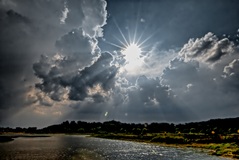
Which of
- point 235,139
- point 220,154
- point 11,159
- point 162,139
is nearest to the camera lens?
point 11,159

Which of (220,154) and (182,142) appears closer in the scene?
(220,154)

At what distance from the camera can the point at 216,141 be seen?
138 meters

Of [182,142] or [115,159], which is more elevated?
[182,142]

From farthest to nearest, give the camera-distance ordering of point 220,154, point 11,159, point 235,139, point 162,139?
point 162,139 < point 235,139 < point 220,154 < point 11,159

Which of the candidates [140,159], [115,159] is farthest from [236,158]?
[115,159]

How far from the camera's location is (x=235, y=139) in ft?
453

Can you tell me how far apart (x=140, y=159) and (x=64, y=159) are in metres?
23.9

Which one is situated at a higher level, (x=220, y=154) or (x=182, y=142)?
(x=182, y=142)

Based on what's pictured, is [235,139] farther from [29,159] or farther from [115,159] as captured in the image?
[29,159]

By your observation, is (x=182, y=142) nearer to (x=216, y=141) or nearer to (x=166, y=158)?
(x=216, y=141)

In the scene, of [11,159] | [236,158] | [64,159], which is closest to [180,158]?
[236,158]

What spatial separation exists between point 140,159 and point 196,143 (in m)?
65.0

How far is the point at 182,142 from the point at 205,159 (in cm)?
6236

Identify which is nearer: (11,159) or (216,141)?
(11,159)
